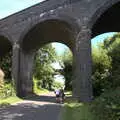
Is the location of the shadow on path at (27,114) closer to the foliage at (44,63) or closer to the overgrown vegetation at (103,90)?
the overgrown vegetation at (103,90)

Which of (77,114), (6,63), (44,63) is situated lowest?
(77,114)

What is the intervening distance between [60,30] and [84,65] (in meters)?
6.38

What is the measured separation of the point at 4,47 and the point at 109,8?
1460cm

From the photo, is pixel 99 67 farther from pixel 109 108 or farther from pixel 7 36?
pixel 109 108

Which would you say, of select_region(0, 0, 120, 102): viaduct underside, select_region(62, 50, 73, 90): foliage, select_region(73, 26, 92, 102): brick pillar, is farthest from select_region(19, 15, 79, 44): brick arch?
select_region(62, 50, 73, 90): foliage

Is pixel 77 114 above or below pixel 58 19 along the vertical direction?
below

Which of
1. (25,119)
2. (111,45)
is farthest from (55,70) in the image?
(25,119)

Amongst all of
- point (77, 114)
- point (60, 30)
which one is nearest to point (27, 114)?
point (77, 114)

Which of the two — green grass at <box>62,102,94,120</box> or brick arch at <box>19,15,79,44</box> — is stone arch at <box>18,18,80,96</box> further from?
green grass at <box>62,102,94,120</box>

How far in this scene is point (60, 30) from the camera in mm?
28688

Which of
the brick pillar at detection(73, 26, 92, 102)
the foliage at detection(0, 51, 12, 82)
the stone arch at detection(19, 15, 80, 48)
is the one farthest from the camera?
the foliage at detection(0, 51, 12, 82)

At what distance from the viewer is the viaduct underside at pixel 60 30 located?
23609mm

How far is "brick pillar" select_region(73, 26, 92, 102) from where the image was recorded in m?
23.2

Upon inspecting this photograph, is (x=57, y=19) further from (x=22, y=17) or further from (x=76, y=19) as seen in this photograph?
(x=22, y=17)
